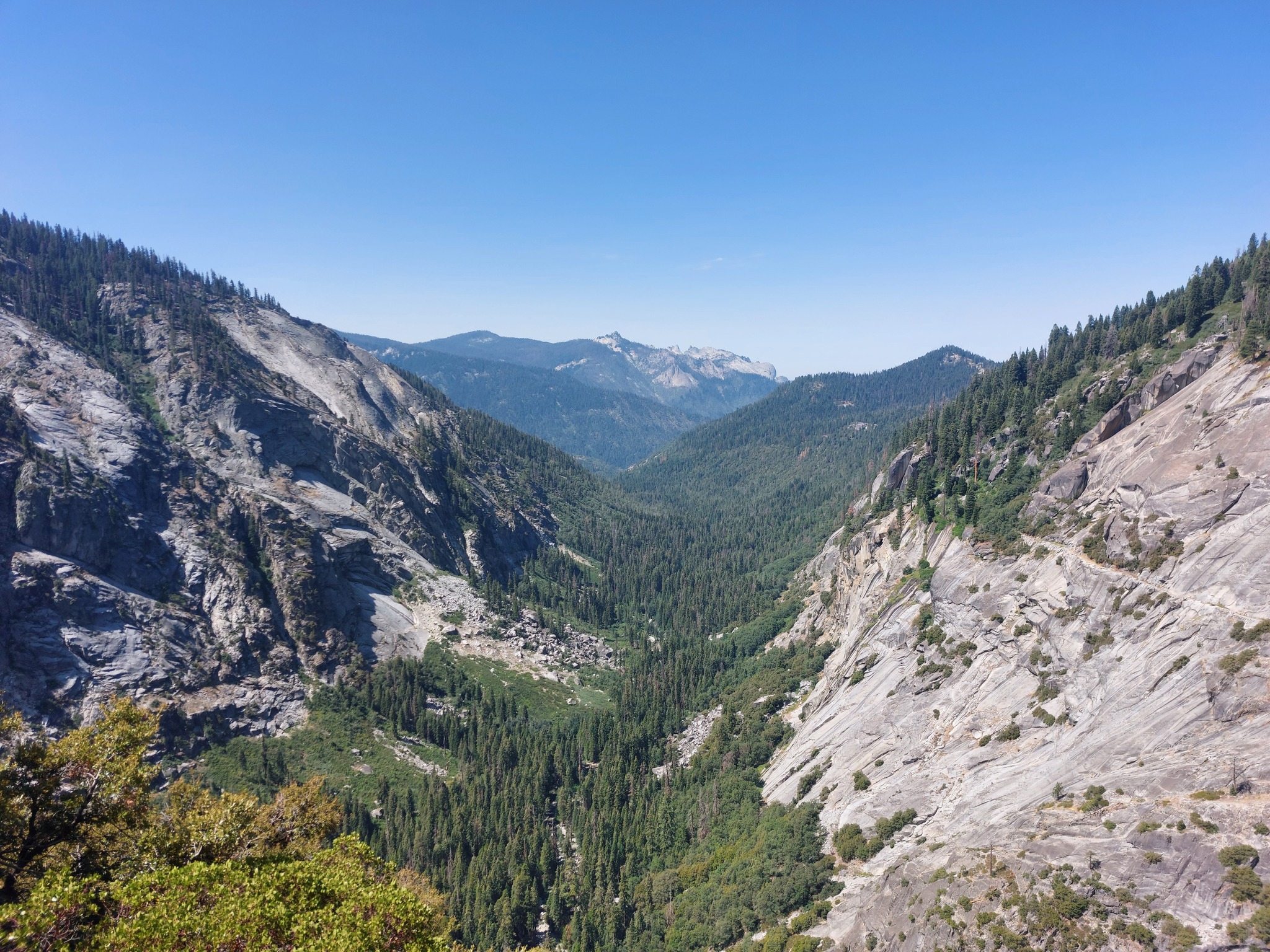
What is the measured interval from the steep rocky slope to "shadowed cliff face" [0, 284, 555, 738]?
409 mm

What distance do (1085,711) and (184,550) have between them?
18137 centimetres

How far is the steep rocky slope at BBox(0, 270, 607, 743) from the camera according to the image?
4660 inches

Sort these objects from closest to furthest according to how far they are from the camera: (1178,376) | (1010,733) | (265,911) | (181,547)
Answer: (265,911), (1010,733), (1178,376), (181,547)

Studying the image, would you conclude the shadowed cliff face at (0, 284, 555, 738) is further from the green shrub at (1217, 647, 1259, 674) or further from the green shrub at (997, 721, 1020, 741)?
the green shrub at (1217, 647, 1259, 674)

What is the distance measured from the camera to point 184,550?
14462cm

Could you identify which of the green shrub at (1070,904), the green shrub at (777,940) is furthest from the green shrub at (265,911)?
the green shrub at (777,940)

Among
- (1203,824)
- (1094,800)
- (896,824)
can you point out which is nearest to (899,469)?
(896,824)

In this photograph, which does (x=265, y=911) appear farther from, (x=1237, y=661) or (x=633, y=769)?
(x=633, y=769)

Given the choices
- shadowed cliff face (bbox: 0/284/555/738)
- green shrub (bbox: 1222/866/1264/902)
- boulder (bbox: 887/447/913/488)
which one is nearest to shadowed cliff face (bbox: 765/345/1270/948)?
green shrub (bbox: 1222/866/1264/902)

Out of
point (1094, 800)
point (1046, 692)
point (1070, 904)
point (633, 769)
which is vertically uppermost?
point (1046, 692)

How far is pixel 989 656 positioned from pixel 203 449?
656ft

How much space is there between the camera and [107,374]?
170 metres

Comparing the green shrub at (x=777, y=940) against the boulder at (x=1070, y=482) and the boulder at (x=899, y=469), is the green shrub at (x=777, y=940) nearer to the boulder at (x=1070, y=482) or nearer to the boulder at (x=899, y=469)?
the boulder at (x=1070, y=482)

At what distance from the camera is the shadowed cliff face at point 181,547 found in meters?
118
